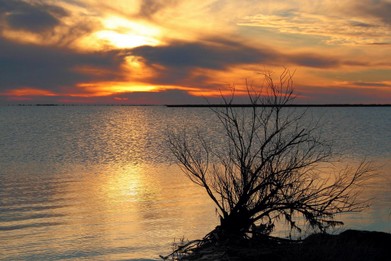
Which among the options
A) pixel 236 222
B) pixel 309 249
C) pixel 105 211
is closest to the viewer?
pixel 309 249

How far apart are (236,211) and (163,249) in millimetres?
2934

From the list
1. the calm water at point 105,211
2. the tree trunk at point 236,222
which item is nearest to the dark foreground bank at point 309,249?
the tree trunk at point 236,222

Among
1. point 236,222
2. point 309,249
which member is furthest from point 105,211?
point 309,249

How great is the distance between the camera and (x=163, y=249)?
15688mm

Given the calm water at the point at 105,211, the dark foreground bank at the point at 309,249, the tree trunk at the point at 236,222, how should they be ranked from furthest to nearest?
the calm water at the point at 105,211
the tree trunk at the point at 236,222
the dark foreground bank at the point at 309,249

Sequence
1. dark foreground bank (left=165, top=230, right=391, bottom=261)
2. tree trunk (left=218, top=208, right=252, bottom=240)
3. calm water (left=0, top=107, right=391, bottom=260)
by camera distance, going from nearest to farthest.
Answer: dark foreground bank (left=165, top=230, right=391, bottom=261) → tree trunk (left=218, top=208, right=252, bottom=240) → calm water (left=0, top=107, right=391, bottom=260)

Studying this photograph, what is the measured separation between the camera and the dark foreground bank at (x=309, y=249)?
10.7 m

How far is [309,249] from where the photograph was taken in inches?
432

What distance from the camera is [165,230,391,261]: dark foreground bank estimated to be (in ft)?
35.2

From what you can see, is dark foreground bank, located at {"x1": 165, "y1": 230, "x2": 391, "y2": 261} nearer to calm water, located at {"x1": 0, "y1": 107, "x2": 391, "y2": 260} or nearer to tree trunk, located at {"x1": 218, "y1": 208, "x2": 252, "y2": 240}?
tree trunk, located at {"x1": 218, "y1": 208, "x2": 252, "y2": 240}

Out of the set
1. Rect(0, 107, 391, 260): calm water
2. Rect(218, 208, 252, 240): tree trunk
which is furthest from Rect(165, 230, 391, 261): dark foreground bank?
Rect(0, 107, 391, 260): calm water

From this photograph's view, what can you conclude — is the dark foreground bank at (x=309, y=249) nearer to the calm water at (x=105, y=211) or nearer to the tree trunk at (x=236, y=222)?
the tree trunk at (x=236, y=222)

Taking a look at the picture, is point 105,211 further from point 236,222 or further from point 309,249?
point 309,249

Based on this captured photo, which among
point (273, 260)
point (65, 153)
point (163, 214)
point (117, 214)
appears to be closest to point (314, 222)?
point (273, 260)
